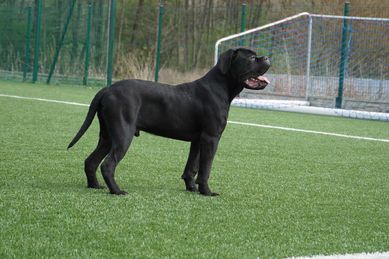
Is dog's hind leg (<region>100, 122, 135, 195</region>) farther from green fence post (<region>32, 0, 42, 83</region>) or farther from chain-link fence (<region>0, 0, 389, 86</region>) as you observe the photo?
green fence post (<region>32, 0, 42, 83</region>)

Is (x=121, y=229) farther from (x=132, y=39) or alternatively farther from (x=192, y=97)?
(x=132, y=39)

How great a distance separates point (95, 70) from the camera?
2198 centimetres

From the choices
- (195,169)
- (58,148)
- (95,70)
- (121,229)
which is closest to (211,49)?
(95,70)

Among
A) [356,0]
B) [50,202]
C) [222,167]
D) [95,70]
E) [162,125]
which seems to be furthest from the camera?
[95,70]

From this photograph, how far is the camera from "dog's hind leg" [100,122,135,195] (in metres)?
5.13

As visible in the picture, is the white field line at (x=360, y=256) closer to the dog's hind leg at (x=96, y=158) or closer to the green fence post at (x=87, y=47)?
the dog's hind leg at (x=96, y=158)

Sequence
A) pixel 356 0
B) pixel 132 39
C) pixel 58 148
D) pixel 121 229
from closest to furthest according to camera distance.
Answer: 1. pixel 121 229
2. pixel 58 148
3. pixel 356 0
4. pixel 132 39

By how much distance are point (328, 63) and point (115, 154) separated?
497 inches

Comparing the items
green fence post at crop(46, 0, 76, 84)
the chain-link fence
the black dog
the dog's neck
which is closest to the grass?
the black dog

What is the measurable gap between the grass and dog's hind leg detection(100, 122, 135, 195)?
0.30ft

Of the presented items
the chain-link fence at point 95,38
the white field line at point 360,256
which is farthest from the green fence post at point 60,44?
the white field line at point 360,256

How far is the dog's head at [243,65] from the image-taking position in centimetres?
552

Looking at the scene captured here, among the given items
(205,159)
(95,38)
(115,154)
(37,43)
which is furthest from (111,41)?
(115,154)

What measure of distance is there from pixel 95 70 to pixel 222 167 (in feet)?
50.8
